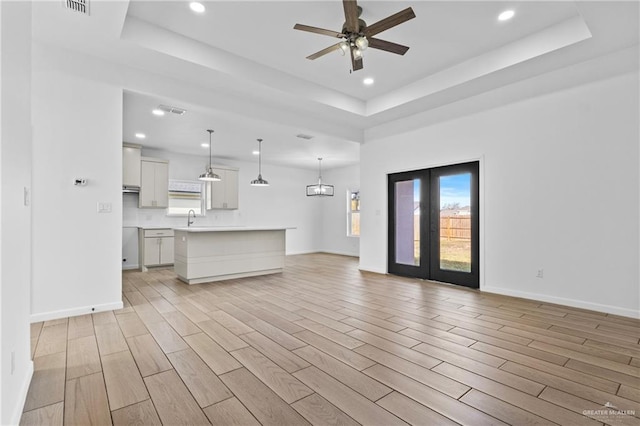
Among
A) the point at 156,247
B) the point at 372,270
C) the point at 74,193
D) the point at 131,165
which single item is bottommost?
the point at 372,270

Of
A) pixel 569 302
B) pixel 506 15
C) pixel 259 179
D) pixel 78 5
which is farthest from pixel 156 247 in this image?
pixel 569 302

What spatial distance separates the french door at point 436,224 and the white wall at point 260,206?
14.8 ft

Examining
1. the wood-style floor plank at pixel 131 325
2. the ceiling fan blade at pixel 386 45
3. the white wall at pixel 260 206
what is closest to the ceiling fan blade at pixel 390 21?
the ceiling fan blade at pixel 386 45

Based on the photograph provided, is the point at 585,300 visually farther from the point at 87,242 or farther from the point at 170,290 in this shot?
the point at 87,242

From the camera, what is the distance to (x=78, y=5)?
2.74 metres

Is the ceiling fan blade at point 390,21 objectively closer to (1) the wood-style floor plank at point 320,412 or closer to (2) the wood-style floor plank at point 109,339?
(1) the wood-style floor plank at point 320,412

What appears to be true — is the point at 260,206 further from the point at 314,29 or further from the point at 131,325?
the point at 314,29

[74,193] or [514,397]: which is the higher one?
[74,193]

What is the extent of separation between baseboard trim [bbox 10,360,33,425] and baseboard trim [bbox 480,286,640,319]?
200 inches

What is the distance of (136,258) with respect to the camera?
6973mm

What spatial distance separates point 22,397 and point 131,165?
227 inches

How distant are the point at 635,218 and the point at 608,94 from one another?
4.81ft

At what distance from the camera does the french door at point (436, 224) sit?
494 centimetres

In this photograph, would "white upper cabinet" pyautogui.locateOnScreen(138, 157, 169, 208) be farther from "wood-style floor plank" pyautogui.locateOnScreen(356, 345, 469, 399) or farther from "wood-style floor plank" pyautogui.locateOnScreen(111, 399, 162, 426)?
"wood-style floor plank" pyautogui.locateOnScreen(356, 345, 469, 399)
